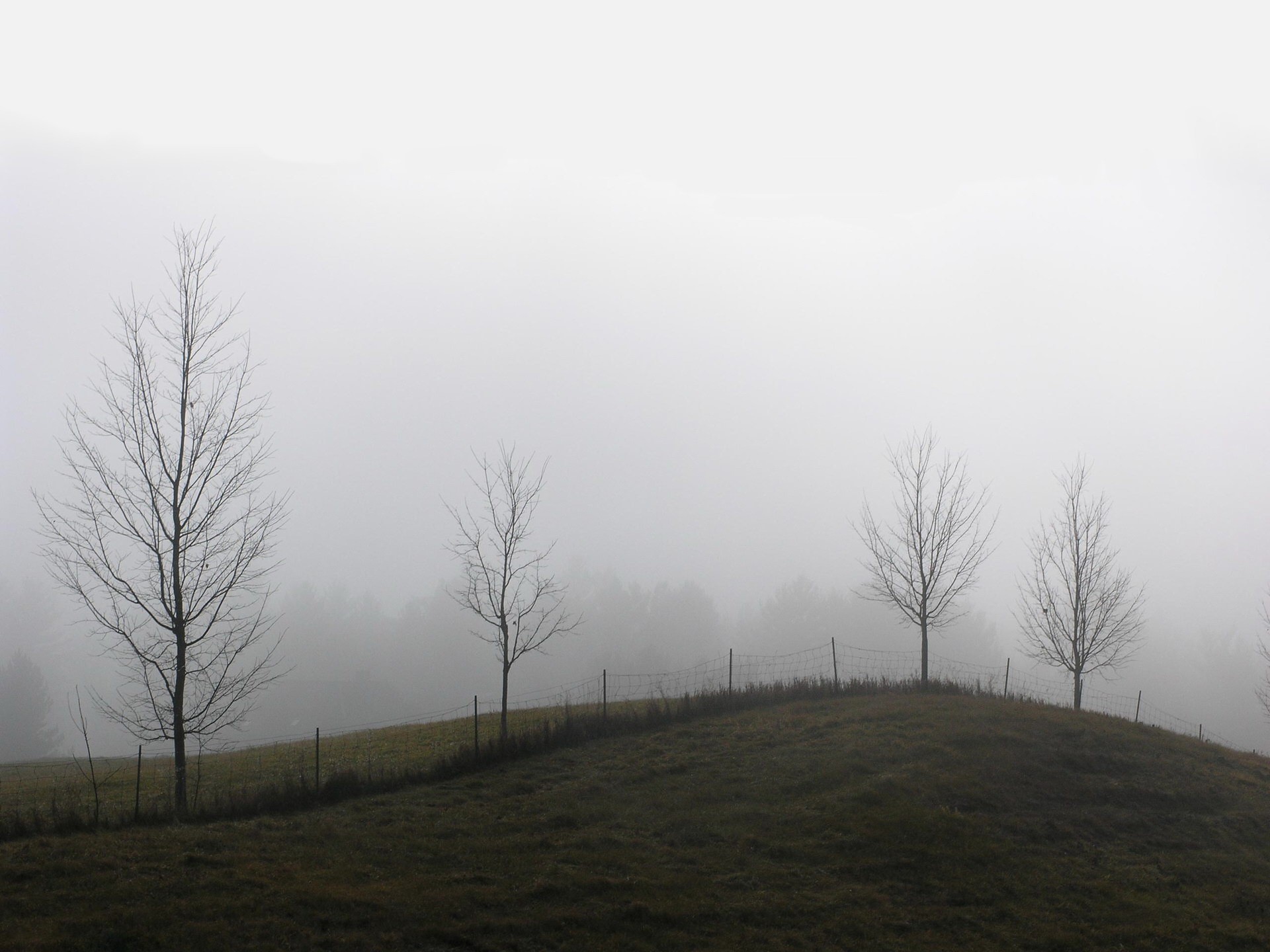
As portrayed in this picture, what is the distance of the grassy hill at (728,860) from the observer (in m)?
8.65

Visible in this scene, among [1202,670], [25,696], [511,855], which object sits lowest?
[1202,670]

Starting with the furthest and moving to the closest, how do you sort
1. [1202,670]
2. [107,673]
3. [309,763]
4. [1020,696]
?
[1202,670] → [107,673] → [1020,696] → [309,763]

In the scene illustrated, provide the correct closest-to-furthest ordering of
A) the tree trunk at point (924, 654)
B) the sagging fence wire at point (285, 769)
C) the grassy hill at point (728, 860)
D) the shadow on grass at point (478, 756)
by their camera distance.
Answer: the grassy hill at point (728, 860) → the shadow on grass at point (478, 756) → the sagging fence wire at point (285, 769) → the tree trunk at point (924, 654)

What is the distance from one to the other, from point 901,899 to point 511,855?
534cm

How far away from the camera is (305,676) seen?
2768 inches

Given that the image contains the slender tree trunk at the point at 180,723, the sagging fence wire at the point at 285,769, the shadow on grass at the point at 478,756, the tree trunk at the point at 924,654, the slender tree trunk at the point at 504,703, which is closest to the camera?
the shadow on grass at the point at 478,756

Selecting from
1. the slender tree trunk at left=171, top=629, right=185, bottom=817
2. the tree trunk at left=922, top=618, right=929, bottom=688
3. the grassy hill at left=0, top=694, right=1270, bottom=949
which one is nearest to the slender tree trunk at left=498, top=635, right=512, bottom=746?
the grassy hill at left=0, top=694, right=1270, bottom=949

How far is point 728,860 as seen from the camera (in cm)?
1114

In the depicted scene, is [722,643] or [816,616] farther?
[722,643]

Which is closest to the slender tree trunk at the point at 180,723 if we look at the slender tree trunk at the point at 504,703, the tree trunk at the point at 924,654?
the slender tree trunk at the point at 504,703

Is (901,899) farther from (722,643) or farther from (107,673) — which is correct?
(107,673)

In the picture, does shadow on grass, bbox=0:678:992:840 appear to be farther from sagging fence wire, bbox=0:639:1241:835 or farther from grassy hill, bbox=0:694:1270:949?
grassy hill, bbox=0:694:1270:949

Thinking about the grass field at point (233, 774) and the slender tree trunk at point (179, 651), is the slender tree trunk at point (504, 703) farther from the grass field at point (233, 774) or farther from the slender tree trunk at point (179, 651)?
the slender tree trunk at point (179, 651)

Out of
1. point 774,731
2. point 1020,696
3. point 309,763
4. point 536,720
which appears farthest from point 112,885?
point 1020,696
